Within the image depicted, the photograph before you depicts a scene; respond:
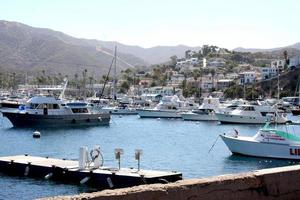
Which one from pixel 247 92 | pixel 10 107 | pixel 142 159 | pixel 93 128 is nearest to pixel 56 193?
pixel 142 159

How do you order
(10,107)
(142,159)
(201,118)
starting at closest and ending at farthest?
1. (142,159)
2. (201,118)
3. (10,107)

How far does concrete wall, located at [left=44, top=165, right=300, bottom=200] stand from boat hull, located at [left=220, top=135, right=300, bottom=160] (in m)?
27.4

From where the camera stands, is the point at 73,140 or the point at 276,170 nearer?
the point at 276,170

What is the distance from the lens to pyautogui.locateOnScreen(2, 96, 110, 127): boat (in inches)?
2921

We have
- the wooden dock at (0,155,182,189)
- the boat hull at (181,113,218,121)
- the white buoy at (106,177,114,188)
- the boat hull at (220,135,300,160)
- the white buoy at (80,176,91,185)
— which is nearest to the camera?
the wooden dock at (0,155,182,189)

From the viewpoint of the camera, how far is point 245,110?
86250 millimetres

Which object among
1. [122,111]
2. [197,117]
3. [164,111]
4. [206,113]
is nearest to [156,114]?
[164,111]

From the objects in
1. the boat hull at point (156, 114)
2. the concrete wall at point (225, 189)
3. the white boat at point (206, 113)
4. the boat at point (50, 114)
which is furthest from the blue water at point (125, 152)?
the boat hull at point (156, 114)

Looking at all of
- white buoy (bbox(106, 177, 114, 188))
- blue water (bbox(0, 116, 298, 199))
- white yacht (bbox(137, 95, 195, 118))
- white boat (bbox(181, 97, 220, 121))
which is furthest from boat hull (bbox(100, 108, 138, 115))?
white buoy (bbox(106, 177, 114, 188))

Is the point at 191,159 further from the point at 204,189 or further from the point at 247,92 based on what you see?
the point at 247,92

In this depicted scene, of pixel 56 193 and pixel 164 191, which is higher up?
pixel 164 191

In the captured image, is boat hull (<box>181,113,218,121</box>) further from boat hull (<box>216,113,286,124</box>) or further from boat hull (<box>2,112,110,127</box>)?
boat hull (<box>2,112,110,127</box>)

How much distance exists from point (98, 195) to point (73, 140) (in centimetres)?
5060

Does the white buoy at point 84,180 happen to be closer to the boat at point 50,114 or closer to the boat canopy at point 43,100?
the boat at point 50,114
